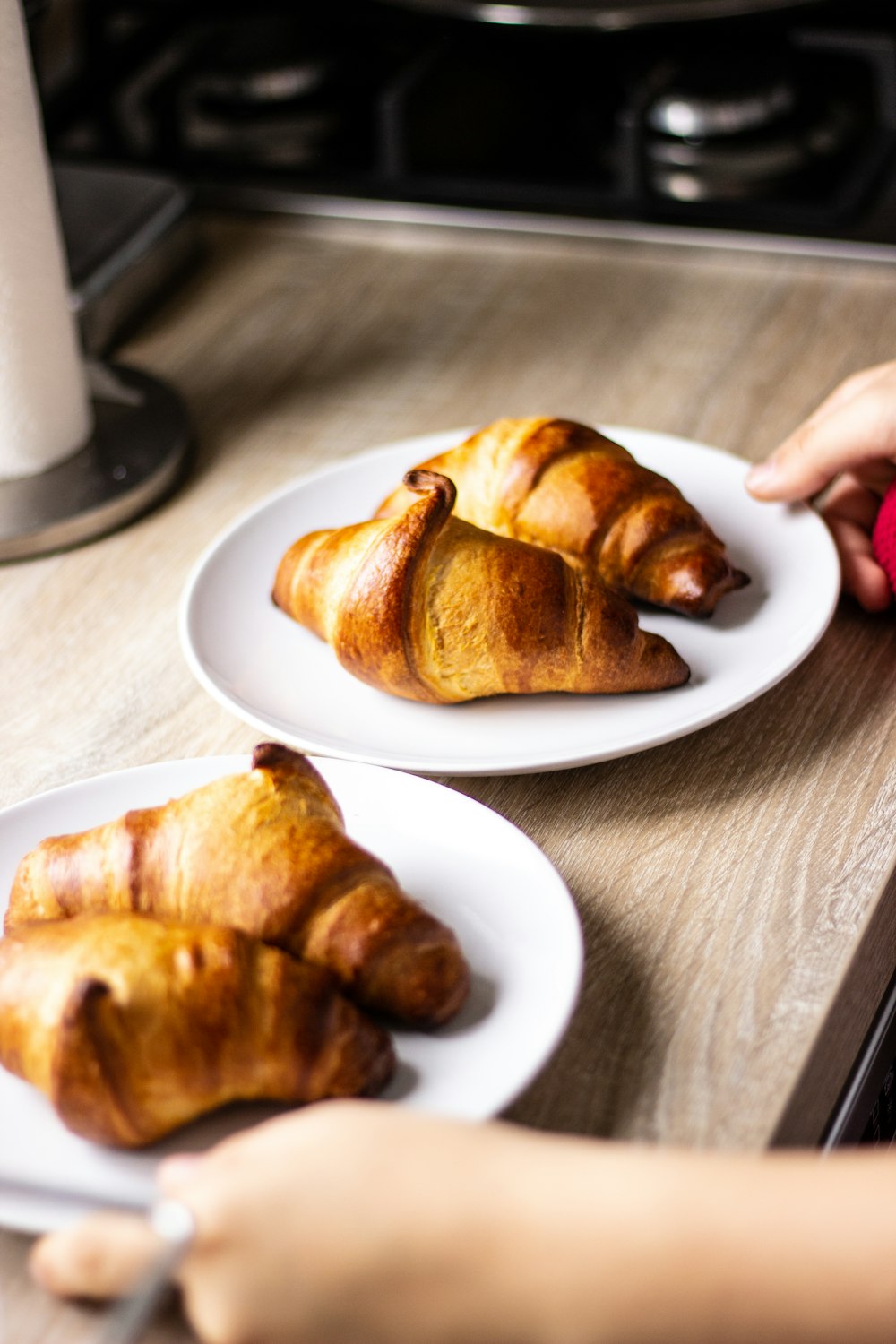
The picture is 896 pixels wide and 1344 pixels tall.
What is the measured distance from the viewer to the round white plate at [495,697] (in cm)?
72

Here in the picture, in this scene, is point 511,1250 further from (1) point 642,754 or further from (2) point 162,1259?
(1) point 642,754

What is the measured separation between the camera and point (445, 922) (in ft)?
1.98

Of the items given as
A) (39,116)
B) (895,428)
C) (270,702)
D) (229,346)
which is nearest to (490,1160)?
(270,702)

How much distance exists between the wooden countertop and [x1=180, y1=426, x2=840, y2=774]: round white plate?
34mm

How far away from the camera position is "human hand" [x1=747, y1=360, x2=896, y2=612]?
0.85m

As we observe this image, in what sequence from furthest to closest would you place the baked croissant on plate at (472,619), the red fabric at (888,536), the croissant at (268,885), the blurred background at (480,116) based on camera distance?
the blurred background at (480,116) → the red fabric at (888,536) → the baked croissant on plate at (472,619) → the croissant at (268,885)

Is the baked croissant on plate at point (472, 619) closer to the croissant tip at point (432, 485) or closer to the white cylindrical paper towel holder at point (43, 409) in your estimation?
the croissant tip at point (432, 485)

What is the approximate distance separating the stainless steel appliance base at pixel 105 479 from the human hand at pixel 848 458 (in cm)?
42

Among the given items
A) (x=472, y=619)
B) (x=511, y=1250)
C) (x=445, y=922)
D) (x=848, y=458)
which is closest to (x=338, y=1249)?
(x=511, y=1250)

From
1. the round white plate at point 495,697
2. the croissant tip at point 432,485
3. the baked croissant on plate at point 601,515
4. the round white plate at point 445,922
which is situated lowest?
the round white plate at point 495,697

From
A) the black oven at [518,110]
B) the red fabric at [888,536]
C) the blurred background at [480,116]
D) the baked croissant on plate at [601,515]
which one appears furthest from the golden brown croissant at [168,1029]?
the black oven at [518,110]

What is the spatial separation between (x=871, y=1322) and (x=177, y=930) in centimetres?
26

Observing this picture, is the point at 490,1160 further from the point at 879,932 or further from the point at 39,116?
the point at 39,116

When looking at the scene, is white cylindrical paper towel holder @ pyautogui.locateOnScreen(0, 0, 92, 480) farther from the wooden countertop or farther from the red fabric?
the red fabric
